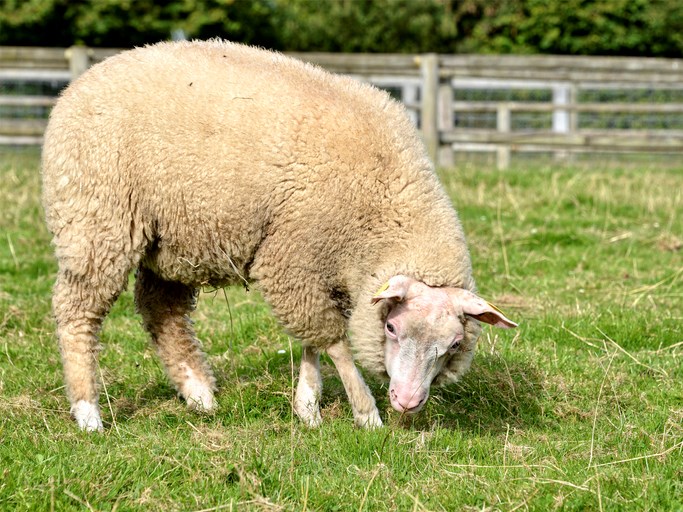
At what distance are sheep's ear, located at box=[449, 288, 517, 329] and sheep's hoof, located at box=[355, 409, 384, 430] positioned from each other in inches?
27.1

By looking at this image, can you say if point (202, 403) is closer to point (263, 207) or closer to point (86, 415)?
point (86, 415)

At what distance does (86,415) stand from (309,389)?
108cm

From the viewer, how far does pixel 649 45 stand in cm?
2625

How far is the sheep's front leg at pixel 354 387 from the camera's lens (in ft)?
15.2

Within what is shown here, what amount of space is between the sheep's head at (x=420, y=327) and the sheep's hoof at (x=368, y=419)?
1.11ft

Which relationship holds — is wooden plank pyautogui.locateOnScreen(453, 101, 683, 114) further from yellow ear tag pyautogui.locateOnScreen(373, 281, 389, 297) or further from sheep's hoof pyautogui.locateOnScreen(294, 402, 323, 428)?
yellow ear tag pyautogui.locateOnScreen(373, 281, 389, 297)

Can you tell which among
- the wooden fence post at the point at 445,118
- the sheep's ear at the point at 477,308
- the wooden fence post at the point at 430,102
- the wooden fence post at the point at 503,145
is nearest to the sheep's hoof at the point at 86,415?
the sheep's ear at the point at 477,308

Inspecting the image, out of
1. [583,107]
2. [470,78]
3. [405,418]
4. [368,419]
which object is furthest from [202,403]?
[583,107]

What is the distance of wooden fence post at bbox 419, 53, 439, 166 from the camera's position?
39.6 feet

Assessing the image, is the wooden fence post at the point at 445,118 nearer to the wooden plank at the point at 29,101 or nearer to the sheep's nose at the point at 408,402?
the wooden plank at the point at 29,101

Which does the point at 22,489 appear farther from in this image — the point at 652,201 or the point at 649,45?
the point at 649,45

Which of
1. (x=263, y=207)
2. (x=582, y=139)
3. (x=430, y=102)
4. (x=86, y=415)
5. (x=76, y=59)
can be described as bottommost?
(x=582, y=139)

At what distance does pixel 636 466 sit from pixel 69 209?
9.12ft

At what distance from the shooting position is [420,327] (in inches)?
167
